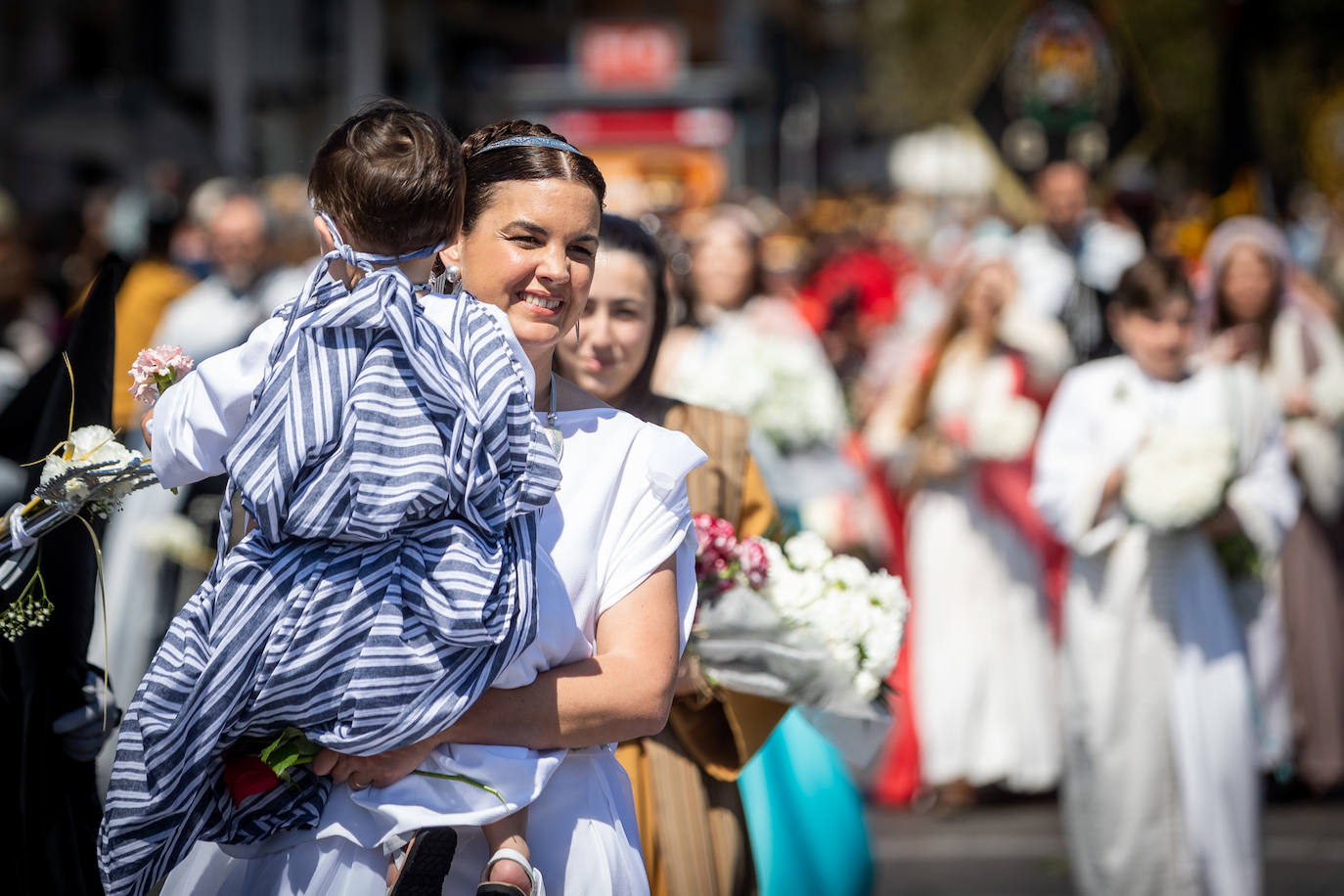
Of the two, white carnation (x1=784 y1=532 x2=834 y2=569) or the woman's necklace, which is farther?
white carnation (x1=784 y1=532 x2=834 y2=569)

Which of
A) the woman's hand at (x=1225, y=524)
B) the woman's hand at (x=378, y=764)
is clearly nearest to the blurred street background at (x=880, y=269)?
the woman's hand at (x=1225, y=524)

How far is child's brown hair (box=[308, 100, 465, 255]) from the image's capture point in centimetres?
234

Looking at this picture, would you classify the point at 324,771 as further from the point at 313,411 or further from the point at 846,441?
the point at 846,441

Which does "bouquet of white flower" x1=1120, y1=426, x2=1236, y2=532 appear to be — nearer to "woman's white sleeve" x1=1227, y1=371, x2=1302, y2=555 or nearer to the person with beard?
"woman's white sleeve" x1=1227, y1=371, x2=1302, y2=555

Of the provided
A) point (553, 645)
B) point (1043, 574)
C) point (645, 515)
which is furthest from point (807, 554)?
point (1043, 574)

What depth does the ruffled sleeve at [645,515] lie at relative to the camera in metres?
2.55

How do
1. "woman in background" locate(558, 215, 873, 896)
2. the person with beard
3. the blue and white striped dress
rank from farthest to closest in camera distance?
the person with beard, "woman in background" locate(558, 215, 873, 896), the blue and white striped dress

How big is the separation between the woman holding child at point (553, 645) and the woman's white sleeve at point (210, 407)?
0.01 metres

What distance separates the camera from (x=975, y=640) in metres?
8.12

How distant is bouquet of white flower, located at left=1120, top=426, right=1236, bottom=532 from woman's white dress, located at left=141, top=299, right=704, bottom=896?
3.19 meters

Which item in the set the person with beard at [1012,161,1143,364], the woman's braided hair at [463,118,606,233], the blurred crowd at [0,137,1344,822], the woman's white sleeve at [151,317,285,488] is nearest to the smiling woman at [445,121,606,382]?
the woman's braided hair at [463,118,606,233]

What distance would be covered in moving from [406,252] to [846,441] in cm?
590

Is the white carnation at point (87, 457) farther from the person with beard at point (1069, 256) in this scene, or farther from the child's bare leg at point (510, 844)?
the person with beard at point (1069, 256)

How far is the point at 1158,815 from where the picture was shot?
5.64m
